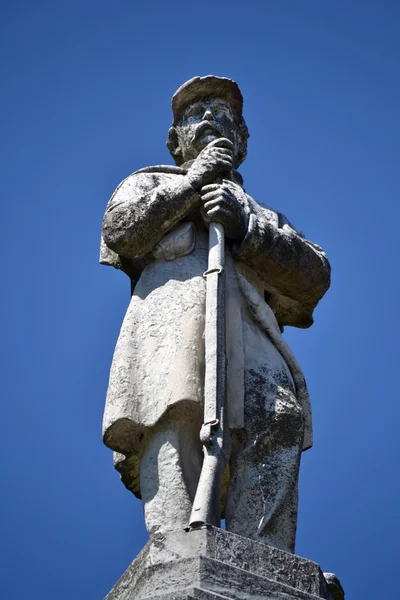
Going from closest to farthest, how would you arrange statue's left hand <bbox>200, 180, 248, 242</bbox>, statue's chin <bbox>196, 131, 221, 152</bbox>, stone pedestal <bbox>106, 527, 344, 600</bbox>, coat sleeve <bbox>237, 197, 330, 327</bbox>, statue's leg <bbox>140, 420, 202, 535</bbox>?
1. stone pedestal <bbox>106, 527, 344, 600</bbox>
2. statue's leg <bbox>140, 420, 202, 535</bbox>
3. statue's left hand <bbox>200, 180, 248, 242</bbox>
4. coat sleeve <bbox>237, 197, 330, 327</bbox>
5. statue's chin <bbox>196, 131, 221, 152</bbox>

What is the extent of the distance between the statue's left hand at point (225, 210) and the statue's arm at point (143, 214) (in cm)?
10

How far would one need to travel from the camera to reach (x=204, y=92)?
9531mm

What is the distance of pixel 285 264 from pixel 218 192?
2.43 ft

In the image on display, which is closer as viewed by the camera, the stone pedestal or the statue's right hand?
the stone pedestal

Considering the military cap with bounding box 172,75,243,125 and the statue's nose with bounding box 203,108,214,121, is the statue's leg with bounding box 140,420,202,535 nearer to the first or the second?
the statue's nose with bounding box 203,108,214,121

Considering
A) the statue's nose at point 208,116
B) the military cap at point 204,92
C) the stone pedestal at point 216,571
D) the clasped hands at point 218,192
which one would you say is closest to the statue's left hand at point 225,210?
the clasped hands at point 218,192

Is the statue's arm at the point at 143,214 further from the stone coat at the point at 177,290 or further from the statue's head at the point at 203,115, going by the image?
the statue's head at the point at 203,115

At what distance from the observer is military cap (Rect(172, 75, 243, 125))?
9.48m

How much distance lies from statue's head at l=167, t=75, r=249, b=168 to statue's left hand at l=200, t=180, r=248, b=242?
2.69 feet

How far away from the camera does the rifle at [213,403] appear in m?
6.98

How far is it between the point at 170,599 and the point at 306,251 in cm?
338

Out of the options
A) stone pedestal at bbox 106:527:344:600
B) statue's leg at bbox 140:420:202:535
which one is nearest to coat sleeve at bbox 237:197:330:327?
statue's leg at bbox 140:420:202:535

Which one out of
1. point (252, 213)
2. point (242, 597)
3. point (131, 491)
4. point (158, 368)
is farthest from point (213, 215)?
point (242, 597)

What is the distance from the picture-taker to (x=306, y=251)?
29.2 ft
